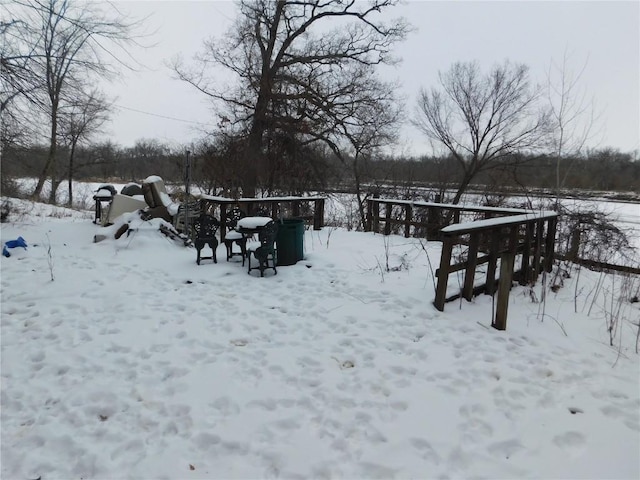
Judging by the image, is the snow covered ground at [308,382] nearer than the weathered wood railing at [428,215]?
Yes

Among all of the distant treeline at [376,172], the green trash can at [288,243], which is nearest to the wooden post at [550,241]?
the green trash can at [288,243]

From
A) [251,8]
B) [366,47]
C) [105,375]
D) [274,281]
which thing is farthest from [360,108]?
[105,375]

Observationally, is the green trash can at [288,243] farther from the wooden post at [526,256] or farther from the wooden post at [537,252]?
the wooden post at [537,252]

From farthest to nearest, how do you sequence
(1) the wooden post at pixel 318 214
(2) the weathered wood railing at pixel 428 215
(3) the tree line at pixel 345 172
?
(3) the tree line at pixel 345 172, (1) the wooden post at pixel 318 214, (2) the weathered wood railing at pixel 428 215

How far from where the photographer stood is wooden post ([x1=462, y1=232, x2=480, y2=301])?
13.4ft

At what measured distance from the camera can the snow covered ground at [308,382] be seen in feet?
6.95

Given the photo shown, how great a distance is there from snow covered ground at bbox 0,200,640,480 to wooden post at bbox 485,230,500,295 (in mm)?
147

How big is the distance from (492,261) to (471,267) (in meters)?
0.35

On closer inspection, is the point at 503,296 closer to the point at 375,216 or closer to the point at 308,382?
the point at 308,382

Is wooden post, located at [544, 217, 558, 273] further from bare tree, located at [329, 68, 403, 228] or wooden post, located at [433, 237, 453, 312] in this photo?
bare tree, located at [329, 68, 403, 228]

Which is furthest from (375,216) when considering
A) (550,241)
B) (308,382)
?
(308,382)

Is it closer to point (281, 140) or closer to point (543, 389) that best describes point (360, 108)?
point (281, 140)

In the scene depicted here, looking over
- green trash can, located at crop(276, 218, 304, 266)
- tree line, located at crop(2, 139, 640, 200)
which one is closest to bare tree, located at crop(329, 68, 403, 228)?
tree line, located at crop(2, 139, 640, 200)

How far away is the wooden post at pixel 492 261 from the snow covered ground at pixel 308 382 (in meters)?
0.15
